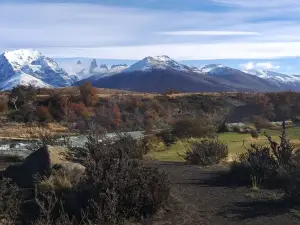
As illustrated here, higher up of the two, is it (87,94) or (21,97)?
(87,94)

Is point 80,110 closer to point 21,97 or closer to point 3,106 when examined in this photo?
point 3,106

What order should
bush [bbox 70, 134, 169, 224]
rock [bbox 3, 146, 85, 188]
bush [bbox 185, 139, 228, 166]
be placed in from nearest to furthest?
bush [bbox 70, 134, 169, 224], rock [bbox 3, 146, 85, 188], bush [bbox 185, 139, 228, 166]

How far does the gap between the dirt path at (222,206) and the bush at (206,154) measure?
3.64 m

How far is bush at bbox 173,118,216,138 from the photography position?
34406 mm

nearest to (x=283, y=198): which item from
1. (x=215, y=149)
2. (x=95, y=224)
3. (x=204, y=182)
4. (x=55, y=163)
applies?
(x=204, y=182)

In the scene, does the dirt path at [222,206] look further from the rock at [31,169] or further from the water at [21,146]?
the water at [21,146]

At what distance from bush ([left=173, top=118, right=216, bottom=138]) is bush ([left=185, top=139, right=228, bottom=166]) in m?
14.4

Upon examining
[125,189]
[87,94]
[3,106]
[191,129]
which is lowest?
[3,106]

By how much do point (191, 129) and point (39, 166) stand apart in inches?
844

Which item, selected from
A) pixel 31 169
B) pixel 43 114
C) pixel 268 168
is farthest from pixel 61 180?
pixel 43 114

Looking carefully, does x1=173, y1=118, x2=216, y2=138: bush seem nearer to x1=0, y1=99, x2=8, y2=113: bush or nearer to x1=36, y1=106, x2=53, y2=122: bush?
x1=36, y1=106, x2=53, y2=122: bush

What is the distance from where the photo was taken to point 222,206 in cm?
1165

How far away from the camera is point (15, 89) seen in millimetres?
81000

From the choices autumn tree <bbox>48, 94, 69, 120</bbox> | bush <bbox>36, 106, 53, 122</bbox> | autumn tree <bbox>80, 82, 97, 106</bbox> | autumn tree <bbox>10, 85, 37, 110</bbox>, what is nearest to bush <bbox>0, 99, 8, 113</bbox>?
autumn tree <bbox>10, 85, 37, 110</bbox>
